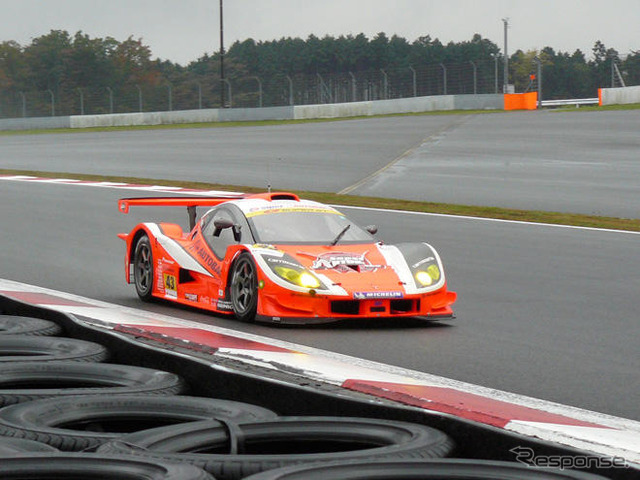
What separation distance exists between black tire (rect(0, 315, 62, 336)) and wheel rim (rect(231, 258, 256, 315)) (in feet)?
9.20

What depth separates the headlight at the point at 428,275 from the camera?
9383mm

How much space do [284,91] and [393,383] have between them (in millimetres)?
50855

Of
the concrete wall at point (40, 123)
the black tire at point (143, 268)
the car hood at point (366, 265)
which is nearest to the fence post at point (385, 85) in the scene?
the concrete wall at point (40, 123)

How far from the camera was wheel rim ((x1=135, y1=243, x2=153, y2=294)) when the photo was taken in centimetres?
1073

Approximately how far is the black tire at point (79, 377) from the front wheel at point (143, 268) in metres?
5.57

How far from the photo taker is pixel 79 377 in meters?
5.06

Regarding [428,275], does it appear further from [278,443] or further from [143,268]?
[278,443]

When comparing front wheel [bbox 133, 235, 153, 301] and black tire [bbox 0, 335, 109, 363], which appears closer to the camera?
black tire [bbox 0, 335, 109, 363]

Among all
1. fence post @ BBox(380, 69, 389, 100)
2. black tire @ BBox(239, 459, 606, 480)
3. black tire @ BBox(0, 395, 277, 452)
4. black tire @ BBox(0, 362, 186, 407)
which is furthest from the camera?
fence post @ BBox(380, 69, 389, 100)

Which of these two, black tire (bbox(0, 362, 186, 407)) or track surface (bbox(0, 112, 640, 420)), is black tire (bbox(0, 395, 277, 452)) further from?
track surface (bbox(0, 112, 640, 420))

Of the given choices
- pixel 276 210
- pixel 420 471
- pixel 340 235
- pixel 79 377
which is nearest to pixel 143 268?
pixel 276 210

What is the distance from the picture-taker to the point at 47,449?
145 inches

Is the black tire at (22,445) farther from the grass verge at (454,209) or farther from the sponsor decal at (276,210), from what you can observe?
the grass verge at (454,209)

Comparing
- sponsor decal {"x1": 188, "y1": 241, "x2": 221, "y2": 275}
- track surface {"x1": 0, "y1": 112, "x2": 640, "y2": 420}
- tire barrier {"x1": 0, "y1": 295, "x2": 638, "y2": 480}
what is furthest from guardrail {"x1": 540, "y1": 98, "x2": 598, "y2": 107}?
tire barrier {"x1": 0, "y1": 295, "x2": 638, "y2": 480}
